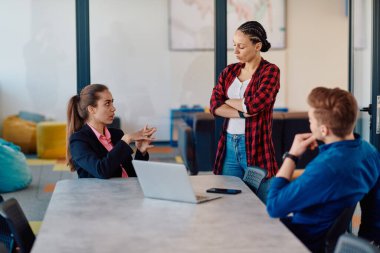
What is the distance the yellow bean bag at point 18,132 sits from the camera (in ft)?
20.4

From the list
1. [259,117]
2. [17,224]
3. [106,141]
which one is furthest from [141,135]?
[17,224]

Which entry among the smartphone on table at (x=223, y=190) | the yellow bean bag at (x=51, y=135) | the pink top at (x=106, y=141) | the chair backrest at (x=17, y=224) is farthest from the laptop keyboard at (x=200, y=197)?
the yellow bean bag at (x=51, y=135)

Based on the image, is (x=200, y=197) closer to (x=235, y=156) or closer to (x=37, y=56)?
(x=235, y=156)

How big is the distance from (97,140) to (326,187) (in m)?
1.59

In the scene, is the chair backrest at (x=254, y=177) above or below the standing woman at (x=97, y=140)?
below

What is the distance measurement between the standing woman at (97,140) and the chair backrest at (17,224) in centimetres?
75

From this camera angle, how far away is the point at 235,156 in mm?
4359

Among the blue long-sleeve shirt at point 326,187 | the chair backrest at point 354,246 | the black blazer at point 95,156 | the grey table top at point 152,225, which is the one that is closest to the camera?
the chair backrest at point 354,246

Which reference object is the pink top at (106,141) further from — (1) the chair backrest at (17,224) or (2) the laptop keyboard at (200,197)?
(1) the chair backrest at (17,224)

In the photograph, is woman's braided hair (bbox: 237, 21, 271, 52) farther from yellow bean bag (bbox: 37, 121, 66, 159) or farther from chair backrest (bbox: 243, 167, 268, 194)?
yellow bean bag (bbox: 37, 121, 66, 159)

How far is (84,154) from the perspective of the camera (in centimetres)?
390

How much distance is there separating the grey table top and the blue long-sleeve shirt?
0.12 m

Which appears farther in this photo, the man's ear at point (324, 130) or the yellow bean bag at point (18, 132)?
the yellow bean bag at point (18, 132)

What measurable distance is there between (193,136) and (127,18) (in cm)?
122
